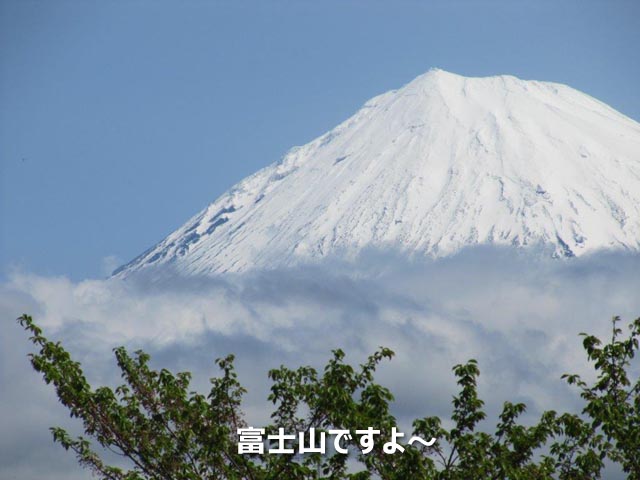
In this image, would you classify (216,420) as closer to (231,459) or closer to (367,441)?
(231,459)

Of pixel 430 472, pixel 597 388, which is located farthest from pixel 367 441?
pixel 597 388

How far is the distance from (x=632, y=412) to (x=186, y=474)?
847 centimetres

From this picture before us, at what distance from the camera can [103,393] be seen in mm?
25766

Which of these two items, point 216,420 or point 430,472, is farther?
point 216,420

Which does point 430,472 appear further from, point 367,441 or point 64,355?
point 64,355

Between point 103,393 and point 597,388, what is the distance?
30.8 ft

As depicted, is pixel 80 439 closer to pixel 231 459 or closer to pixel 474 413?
pixel 231 459

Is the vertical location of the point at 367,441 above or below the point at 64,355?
below

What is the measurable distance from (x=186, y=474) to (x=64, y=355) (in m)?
3.36

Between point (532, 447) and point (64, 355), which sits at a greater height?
point (64, 355)

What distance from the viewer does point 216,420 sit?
26.0m

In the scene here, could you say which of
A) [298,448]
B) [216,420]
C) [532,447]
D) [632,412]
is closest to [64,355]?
[216,420]

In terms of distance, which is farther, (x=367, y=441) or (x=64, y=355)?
(x=64, y=355)

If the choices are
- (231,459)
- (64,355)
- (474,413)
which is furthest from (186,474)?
(474,413)
